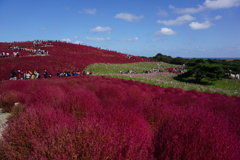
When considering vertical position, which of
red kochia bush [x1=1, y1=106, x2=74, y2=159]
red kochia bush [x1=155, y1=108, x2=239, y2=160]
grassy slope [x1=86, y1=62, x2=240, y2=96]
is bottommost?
grassy slope [x1=86, y1=62, x2=240, y2=96]

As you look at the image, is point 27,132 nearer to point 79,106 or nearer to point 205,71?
point 79,106

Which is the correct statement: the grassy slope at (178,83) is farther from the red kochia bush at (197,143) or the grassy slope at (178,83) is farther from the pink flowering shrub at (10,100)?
the red kochia bush at (197,143)

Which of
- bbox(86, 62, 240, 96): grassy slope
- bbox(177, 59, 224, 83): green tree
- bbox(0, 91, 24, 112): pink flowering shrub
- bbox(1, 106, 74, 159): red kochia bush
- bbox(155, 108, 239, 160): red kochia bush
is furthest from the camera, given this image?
bbox(177, 59, 224, 83): green tree

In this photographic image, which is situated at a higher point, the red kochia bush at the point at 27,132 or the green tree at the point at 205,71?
the green tree at the point at 205,71

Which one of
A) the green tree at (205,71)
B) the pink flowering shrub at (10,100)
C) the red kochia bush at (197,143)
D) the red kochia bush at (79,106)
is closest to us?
the red kochia bush at (197,143)

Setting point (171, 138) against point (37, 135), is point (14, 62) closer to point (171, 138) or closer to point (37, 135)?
point (37, 135)

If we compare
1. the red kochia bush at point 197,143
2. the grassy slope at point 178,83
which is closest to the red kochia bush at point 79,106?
the red kochia bush at point 197,143

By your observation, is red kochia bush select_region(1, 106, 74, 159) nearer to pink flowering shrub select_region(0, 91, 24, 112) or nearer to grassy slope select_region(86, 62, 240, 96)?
pink flowering shrub select_region(0, 91, 24, 112)

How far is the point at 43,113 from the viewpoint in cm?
283

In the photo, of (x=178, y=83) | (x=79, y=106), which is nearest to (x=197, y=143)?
(x=79, y=106)

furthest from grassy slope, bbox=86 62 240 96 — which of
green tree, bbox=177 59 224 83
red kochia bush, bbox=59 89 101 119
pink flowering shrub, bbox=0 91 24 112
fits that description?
red kochia bush, bbox=59 89 101 119

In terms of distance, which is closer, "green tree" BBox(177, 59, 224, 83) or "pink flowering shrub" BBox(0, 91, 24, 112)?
"pink flowering shrub" BBox(0, 91, 24, 112)

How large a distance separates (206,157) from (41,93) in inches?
184

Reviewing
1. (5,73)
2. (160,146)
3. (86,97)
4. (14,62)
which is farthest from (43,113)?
(14,62)
